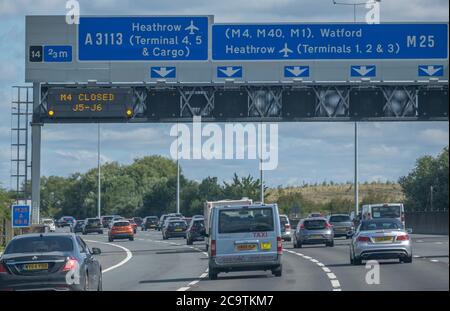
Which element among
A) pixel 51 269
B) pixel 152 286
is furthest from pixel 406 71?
pixel 51 269

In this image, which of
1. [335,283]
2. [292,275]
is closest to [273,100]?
[292,275]

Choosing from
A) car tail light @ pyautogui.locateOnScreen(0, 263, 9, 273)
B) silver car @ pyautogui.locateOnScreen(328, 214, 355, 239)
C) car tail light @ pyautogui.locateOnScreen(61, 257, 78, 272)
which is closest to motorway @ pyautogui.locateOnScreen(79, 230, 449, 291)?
car tail light @ pyautogui.locateOnScreen(61, 257, 78, 272)

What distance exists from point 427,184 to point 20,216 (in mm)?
60823

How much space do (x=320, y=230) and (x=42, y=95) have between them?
45.9ft

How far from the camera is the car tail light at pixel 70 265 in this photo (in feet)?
71.5

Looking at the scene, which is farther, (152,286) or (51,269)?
(152,286)

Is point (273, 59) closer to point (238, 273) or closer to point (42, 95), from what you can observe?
point (42, 95)

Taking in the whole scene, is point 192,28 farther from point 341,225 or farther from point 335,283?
point 341,225

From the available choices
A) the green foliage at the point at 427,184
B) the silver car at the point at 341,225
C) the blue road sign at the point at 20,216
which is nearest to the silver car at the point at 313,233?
the silver car at the point at 341,225

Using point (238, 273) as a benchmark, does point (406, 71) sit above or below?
above

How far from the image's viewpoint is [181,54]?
45500mm

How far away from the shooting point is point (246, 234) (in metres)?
29.6

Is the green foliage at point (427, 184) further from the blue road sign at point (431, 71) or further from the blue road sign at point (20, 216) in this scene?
the blue road sign at point (20, 216)

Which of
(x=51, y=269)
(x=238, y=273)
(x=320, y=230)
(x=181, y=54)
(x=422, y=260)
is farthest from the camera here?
(x=320, y=230)
